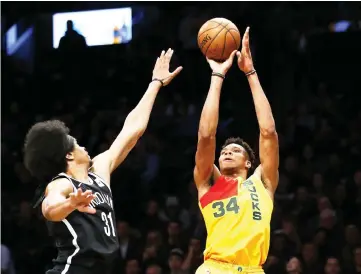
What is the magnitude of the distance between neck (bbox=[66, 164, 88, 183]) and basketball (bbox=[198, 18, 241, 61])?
1596mm

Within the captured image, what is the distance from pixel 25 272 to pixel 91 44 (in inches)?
153

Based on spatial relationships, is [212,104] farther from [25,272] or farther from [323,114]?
[323,114]

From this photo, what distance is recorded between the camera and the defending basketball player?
6.22m

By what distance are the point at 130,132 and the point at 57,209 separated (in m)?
A: 1.45

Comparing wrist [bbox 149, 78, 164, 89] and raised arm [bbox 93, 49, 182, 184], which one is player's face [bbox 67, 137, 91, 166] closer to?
raised arm [bbox 93, 49, 182, 184]

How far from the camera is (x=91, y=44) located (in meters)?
12.9

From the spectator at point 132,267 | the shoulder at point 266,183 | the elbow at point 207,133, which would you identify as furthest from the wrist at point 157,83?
the spectator at point 132,267

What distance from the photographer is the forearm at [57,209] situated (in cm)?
493

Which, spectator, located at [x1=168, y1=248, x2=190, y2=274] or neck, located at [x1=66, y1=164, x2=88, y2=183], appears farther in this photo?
spectator, located at [x1=168, y1=248, x2=190, y2=274]

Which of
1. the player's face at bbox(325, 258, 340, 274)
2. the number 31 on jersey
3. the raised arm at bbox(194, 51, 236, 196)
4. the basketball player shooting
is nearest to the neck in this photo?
the basketball player shooting

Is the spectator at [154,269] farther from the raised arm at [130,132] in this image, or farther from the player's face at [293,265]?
the raised arm at [130,132]

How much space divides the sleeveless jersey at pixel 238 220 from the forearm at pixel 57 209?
5.04ft

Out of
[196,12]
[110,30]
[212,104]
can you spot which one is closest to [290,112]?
[196,12]

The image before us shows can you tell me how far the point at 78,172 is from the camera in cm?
552
